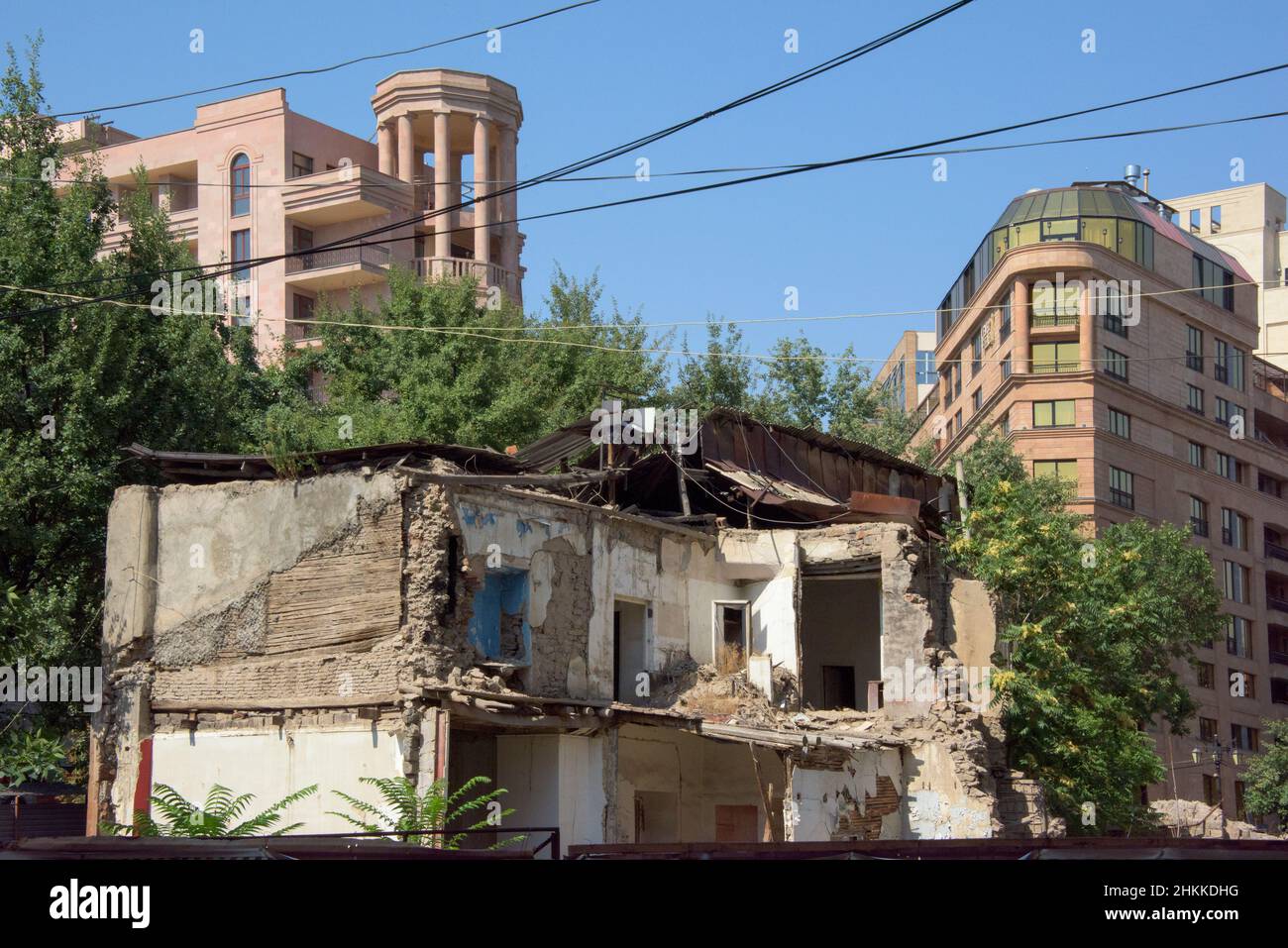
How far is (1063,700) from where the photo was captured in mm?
31891

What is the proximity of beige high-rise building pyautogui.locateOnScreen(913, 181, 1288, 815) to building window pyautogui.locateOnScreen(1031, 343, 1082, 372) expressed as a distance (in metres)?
0.07

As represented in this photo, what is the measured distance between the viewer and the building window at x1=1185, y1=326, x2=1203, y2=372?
72.9m

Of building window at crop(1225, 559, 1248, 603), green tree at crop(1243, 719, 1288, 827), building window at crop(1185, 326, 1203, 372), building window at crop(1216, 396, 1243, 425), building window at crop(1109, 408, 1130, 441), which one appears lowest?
green tree at crop(1243, 719, 1288, 827)

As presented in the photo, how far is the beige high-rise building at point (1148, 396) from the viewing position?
220 ft

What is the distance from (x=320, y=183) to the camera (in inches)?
2072

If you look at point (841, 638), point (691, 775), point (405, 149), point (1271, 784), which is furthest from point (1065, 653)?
point (405, 149)

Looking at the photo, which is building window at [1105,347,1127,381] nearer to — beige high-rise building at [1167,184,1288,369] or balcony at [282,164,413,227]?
beige high-rise building at [1167,184,1288,369]

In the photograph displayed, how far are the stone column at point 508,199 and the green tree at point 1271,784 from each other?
3165 centimetres

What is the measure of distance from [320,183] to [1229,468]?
4612cm

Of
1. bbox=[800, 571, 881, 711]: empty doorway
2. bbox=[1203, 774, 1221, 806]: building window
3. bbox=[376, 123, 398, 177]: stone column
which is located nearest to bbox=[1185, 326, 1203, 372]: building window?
bbox=[1203, 774, 1221, 806]: building window

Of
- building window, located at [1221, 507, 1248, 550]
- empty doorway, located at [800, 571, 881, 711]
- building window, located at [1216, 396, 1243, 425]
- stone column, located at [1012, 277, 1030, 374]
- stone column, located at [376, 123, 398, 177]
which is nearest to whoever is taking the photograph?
empty doorway, located at [800, 571, 881, 711]

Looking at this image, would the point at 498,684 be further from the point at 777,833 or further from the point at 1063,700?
the point at 1063,700

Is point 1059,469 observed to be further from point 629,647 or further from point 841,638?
point 629,647

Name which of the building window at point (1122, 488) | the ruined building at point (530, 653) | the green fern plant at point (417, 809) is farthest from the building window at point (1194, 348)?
the green fern plant at point (417, 809)
